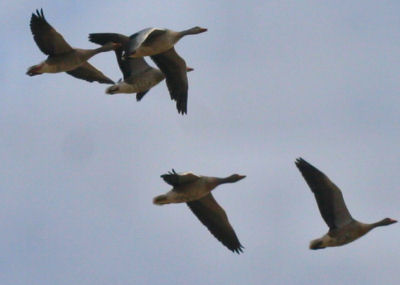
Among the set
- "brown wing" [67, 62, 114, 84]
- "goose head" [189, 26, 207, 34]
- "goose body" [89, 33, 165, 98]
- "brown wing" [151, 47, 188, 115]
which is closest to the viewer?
"goose head" [189, 26, 207, 34]

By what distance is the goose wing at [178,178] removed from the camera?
83.3 feet

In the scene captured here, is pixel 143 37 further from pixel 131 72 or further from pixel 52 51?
pixel 131 72

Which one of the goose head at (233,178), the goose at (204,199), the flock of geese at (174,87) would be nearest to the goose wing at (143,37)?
the flock of geese at (174,87)

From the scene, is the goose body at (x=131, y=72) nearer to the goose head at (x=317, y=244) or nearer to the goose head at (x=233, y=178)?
the goose head at (x=233, y=178)

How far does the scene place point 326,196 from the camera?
2608cm

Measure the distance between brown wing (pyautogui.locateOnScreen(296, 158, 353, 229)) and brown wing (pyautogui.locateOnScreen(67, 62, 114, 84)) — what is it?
564 centimetres

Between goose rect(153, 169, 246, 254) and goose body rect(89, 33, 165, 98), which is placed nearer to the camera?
goose rect(153, 169, 246, 254)

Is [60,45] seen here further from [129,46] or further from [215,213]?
[215,213]

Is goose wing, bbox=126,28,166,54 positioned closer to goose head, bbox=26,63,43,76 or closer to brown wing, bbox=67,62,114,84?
goose head, bbox=26,63,43,76

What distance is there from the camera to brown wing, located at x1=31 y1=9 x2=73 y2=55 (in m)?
26.4

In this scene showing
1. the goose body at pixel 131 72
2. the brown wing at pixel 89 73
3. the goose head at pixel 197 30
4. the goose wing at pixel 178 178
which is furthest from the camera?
the brown wing at pixel 89 73

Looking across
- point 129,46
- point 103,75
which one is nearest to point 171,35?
point 129,46

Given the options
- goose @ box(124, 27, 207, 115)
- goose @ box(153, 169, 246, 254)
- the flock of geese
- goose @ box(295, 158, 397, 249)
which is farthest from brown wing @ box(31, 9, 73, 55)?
goose @ box(295, 158, 397, 249)

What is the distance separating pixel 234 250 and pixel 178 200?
7.08 ft
